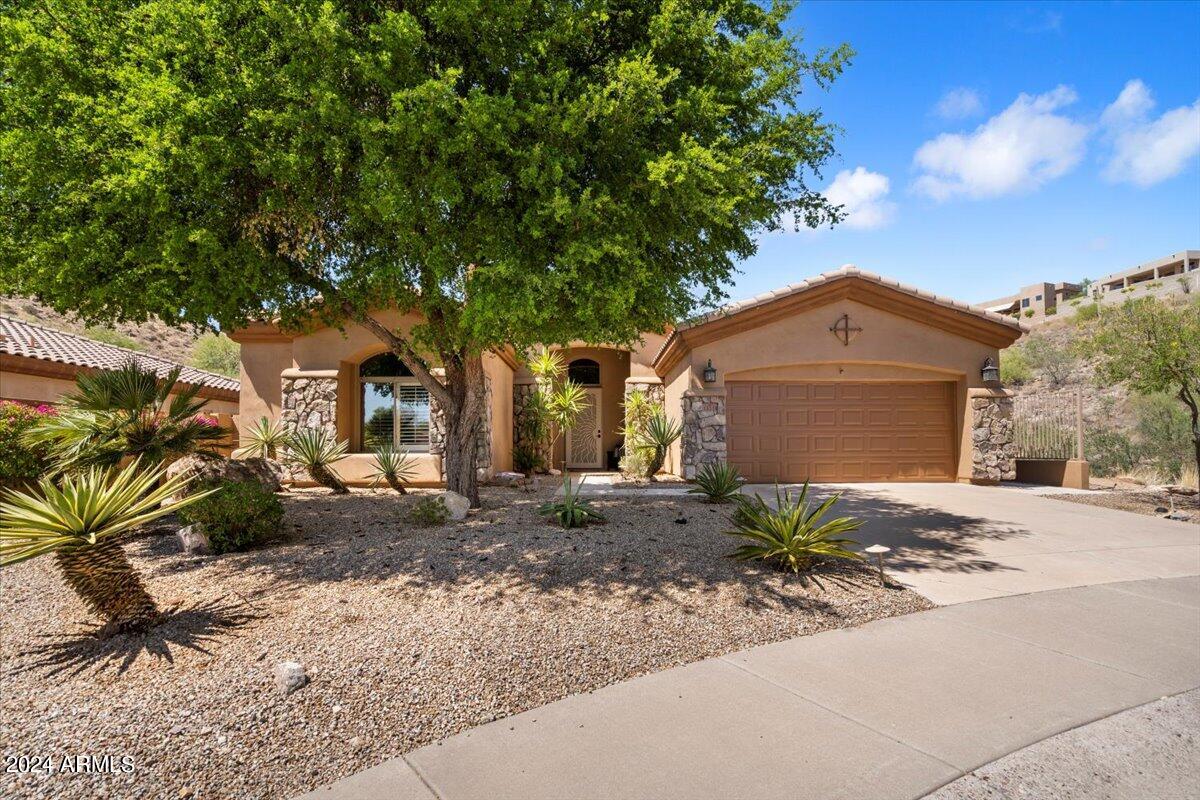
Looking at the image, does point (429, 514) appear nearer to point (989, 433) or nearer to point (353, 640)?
point (353, 640)

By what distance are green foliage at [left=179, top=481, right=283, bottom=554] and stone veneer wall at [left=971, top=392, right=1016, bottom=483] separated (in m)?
14.2

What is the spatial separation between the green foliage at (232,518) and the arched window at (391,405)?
24.3 feet

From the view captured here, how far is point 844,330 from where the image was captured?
14141mm

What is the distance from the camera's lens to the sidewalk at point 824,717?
3049 mm

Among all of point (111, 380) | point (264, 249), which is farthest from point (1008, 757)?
point (111, 380)

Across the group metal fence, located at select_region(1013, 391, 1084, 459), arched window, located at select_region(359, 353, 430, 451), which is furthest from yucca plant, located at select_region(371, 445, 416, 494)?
metal fence, located at select_region(1013, 391, 1084, 459)

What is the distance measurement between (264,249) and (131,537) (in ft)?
13.3

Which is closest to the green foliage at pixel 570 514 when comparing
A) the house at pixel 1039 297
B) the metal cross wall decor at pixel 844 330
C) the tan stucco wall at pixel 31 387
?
the metal cross wall decor at pixel 844 330

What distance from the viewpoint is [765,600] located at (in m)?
5.47

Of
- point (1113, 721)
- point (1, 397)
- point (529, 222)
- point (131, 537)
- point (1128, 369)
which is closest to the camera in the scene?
point (1113, 721)

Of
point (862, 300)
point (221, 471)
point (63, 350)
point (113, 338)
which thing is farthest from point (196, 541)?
point (113, 338)

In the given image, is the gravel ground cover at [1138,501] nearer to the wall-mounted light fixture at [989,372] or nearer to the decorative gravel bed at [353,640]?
the wall-mounted light fixture at [989,372]

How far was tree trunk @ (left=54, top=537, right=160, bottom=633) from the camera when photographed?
4.47m

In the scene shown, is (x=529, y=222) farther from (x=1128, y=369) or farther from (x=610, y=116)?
(x=1128, y=369)
